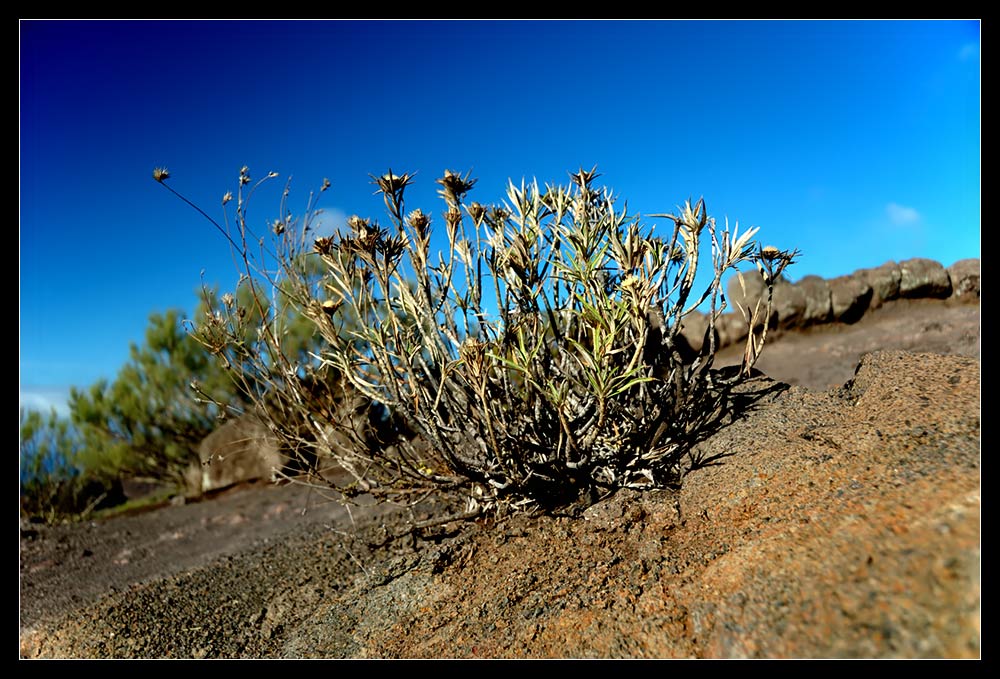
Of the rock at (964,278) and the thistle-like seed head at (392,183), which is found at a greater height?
the thistle-like seed head at (392,183)

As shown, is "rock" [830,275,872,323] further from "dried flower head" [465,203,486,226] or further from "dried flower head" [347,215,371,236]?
"dried flower head" [347,215,371,236]

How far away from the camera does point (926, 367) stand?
258 cm

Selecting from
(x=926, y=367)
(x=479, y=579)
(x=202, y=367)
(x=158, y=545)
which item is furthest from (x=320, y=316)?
(x=202, y=367)

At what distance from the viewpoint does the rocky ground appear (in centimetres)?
143

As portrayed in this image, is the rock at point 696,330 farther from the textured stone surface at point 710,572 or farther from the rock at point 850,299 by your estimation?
the textured stone surface at point 710,572

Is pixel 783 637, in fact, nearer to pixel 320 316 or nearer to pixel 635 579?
pixel 635 579

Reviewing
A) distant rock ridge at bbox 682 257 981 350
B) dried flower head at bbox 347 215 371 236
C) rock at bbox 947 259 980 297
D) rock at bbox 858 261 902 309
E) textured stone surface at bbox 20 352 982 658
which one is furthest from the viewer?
rock at bbox 858 261 902 309

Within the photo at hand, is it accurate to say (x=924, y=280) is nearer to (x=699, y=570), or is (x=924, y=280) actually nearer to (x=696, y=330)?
(x=696, y=330)

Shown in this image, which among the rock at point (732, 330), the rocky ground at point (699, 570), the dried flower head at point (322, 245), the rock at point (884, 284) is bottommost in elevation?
the rocky ground at point (699, 570)

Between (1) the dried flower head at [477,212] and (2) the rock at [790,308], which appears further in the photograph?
(2) the rock at [790,308]

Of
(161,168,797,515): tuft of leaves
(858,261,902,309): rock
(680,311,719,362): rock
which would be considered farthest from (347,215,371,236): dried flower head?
(858,261,902,309): rock

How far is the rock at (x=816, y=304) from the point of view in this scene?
775cm

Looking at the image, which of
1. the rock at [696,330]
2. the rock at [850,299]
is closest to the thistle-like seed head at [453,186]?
the rock at [696,330]

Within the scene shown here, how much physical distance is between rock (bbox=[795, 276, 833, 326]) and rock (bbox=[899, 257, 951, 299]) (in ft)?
3.00
